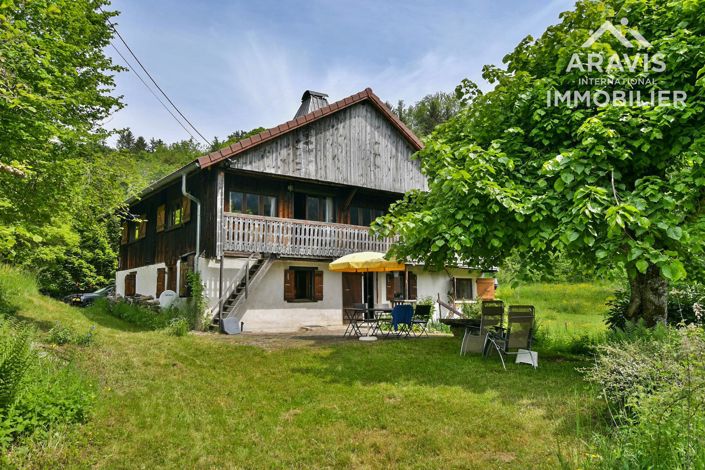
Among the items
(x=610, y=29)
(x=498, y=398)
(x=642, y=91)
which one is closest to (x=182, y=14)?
(x=610, y=29)

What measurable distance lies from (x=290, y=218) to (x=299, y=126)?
3.15 m

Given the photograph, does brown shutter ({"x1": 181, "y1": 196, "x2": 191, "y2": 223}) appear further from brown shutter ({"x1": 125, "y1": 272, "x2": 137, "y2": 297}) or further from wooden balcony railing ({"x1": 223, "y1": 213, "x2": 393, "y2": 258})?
brown shutter ({"x1": 125, "y1": 272, "x2": 137, "y2": 297})

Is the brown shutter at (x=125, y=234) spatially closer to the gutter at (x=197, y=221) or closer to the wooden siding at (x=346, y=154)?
the gutter at (x=197, y=221)

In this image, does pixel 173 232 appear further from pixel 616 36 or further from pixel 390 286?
pixel 616 36

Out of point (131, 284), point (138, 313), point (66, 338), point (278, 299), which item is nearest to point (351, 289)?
point (278, 299)

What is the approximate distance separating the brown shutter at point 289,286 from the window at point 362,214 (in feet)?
12.0

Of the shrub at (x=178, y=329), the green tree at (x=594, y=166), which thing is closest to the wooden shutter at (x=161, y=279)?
the shrub at (x=178, y=329)

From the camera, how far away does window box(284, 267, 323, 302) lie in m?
15.2

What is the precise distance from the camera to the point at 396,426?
4.64m

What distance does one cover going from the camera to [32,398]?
427cm

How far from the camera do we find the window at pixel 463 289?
63.7ft

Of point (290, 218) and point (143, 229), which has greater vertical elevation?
point (143, 229)

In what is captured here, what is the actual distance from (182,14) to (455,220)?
8.08 metres

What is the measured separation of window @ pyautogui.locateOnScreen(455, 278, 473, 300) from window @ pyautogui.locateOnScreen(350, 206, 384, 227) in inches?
192
